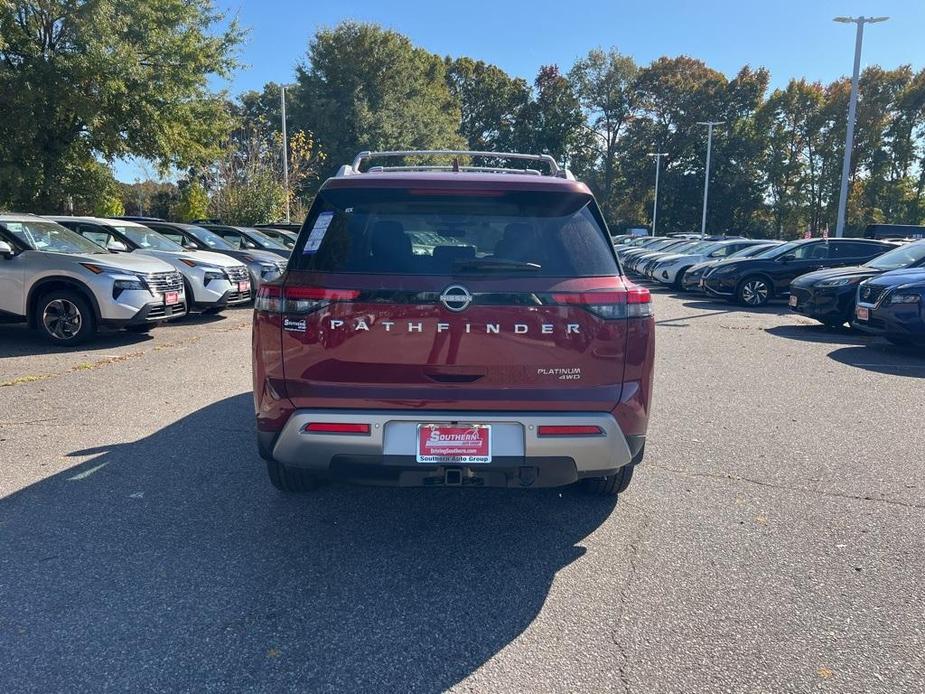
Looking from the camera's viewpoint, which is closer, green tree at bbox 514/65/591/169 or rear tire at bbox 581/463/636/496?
rear tire at bbox 581/463/636/496

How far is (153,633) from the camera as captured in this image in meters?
2.78

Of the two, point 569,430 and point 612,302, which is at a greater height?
point 612,302

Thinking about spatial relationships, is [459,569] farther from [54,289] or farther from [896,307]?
[896,307]

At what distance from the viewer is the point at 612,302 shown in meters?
3.18

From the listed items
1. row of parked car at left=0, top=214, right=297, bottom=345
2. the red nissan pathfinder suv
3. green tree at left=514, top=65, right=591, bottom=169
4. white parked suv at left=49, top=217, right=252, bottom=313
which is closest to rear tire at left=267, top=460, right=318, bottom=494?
the red nissan pathfinder suv

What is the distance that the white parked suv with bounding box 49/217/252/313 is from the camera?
445 inches

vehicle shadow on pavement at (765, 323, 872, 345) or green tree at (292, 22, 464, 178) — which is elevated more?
green tree at (292, 22, 464, 178)

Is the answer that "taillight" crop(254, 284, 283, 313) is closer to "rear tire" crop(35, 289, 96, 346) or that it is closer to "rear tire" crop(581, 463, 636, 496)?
"rear tire" crop(581, 463, 636, 496)

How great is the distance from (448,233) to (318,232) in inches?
24.4

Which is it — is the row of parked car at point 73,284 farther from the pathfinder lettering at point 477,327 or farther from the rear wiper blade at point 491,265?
the rear wiper blade at point 491,265

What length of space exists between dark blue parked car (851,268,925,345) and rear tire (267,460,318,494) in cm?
816

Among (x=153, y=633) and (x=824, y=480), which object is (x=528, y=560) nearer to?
(x=153, y=633)

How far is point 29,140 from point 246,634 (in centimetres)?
1724

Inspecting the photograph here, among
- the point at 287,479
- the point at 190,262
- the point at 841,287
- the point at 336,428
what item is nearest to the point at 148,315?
the point at 190,262
